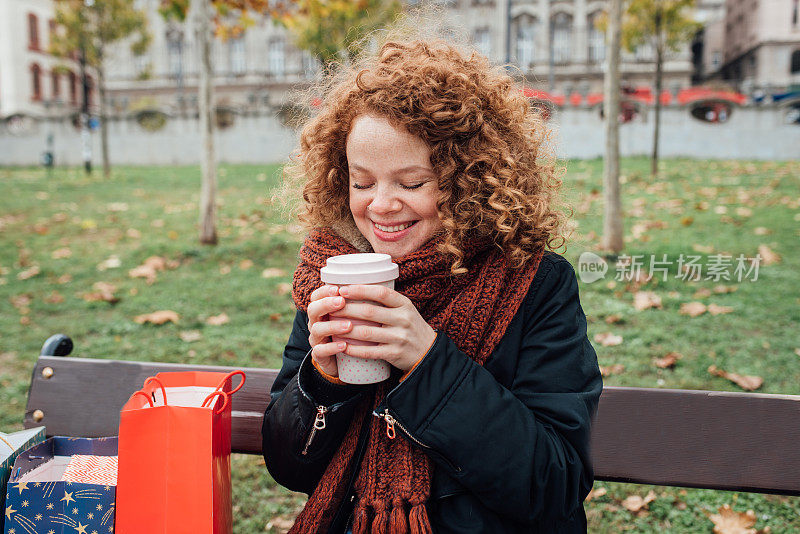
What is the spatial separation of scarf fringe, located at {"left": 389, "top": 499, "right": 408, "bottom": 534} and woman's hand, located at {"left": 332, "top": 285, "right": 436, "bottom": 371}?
12.9 inches

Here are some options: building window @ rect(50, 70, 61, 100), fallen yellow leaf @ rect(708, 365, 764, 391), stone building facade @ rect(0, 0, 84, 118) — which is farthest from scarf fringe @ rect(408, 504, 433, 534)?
building window @ rect(50, 70, 61, 100)

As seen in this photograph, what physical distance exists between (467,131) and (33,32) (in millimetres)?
40052

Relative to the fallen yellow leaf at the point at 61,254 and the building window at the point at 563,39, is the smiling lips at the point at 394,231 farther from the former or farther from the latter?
the building window at the point at 563,39

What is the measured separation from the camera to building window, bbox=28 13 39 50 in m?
34.0

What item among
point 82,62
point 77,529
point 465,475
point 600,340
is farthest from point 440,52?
point 82,62

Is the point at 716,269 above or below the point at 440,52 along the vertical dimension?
below

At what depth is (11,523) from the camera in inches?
58.9

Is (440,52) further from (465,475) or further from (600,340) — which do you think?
(600,340)

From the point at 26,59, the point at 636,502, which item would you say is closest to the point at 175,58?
the point at 26,59

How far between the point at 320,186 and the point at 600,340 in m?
2.82

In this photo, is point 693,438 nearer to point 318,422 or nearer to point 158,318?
point 318,422

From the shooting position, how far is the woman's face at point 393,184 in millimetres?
1427

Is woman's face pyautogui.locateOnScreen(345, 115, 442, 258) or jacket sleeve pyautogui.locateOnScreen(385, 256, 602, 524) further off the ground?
woman's face pyautogui.locateOnScreen(345, 115, 442, 258)

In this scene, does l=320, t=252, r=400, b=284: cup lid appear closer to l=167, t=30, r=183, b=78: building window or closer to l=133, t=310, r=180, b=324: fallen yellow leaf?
l=133, t=310, r=180, b=324: fallen yellow leaf
